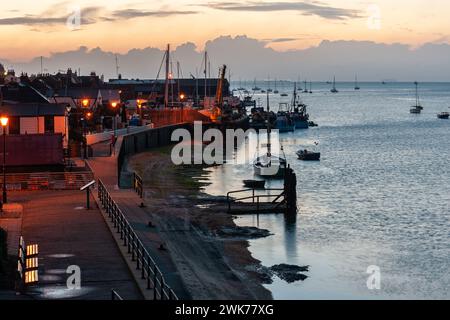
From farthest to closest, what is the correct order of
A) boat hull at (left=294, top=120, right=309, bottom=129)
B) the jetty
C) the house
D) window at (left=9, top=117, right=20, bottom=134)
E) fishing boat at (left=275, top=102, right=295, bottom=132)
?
boat hull at (left=294, top=120, right=309, bottom=129)
fishing boat at (left=275, top=102, right=295, bottom=132)
the house
window at (left=9, top=117, right=20, bottom=134)
the jetty

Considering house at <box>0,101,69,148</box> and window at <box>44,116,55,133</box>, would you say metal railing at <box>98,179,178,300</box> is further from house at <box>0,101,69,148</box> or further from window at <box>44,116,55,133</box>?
window at <box>44,116,55,133</box>

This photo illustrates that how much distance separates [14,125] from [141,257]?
95.1 ft

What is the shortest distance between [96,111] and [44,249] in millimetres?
59049

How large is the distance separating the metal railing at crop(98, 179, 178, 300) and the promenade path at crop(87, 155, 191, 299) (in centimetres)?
118

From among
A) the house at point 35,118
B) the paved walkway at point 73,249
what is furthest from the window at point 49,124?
the paved walkway at point 73,249

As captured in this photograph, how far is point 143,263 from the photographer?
20109 mm

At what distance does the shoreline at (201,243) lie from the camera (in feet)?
82.8

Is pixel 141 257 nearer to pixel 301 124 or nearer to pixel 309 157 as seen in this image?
pixel 309 157

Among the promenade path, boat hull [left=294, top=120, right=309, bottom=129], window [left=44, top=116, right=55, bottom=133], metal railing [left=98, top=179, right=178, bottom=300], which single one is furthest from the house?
boat hull [left=294, top=120, right=309, bottom=129]

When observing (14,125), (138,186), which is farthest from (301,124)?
(138,186)

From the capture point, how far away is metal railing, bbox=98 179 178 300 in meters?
17.4

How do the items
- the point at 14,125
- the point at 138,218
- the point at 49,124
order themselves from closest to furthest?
the point at 138,218, the point at 14,125, the point at 49,124

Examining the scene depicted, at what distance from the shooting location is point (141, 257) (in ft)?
68.4

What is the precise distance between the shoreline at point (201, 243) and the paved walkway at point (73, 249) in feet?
9.01
